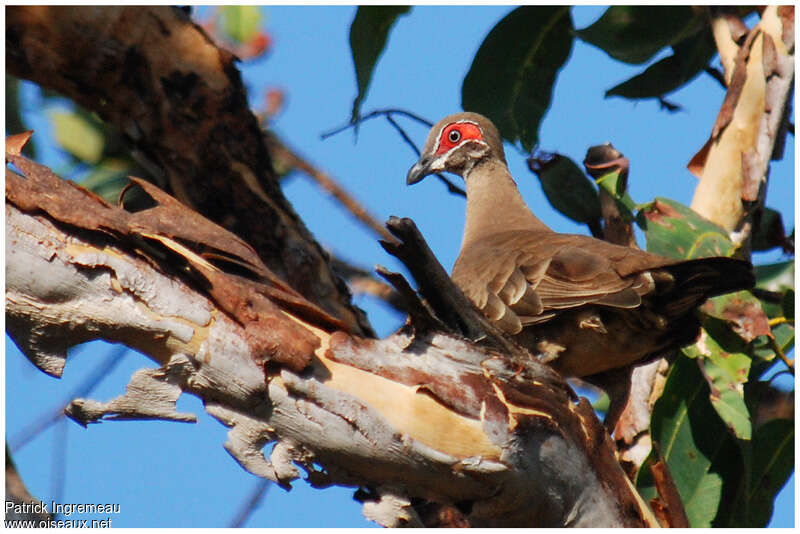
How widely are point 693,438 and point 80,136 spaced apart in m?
3.87

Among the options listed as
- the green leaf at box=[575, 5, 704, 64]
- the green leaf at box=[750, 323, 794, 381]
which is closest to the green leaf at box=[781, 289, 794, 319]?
the green leaf at box=[750, 323, 794, 381]

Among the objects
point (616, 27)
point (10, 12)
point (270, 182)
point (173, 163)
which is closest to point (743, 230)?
point (616, 27)

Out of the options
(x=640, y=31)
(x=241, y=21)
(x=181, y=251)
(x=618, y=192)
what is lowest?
(x=181, y=251)

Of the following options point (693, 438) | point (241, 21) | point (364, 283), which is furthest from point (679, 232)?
point (241, 21)

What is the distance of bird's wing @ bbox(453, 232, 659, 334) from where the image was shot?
13.4 feet

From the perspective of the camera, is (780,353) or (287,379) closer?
(287,379)

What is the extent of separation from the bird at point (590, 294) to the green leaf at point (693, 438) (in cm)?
58

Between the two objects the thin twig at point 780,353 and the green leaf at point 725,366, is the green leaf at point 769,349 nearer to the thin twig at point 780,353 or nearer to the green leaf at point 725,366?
the thin twig at point 780,353

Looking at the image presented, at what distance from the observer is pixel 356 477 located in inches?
128

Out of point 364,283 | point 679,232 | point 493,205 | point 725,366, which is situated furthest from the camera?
point 364,283

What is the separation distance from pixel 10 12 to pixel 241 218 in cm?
157

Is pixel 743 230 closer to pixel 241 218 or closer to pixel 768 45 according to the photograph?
pixel 768 45

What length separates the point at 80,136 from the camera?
249 inches

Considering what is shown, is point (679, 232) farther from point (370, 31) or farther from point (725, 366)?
point (370, 31)
